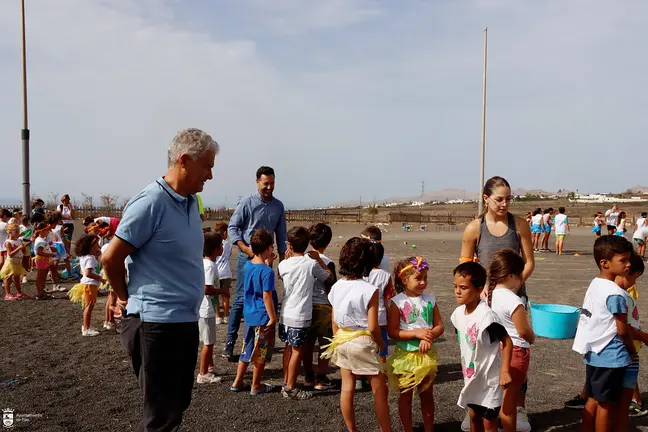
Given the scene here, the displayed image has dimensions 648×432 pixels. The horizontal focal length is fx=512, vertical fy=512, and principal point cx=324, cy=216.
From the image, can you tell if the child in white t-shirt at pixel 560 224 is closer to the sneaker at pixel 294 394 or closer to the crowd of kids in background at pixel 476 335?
the crowd of kids in background at pixel 476 335

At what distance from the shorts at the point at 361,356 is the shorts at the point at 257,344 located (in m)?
1.19

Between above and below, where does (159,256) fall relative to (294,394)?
above

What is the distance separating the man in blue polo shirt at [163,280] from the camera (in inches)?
112

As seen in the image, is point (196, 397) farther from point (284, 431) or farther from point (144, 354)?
point (144, 354)

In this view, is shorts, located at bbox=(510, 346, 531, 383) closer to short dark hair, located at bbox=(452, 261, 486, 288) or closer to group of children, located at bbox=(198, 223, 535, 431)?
group of children, located at bbox=(198, 223, 535, 431)

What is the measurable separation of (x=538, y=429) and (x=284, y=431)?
205cm

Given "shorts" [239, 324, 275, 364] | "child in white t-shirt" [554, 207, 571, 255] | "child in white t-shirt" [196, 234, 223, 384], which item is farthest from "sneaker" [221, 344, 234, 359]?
"child in white t-shirt" [554, 207, 571, 255]

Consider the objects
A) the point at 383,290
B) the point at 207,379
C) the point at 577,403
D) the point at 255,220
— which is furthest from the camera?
the point at 255,220

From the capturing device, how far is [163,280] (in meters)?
2.91

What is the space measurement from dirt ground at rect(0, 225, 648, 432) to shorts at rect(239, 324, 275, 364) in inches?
14.5

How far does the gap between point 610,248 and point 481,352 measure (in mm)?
1209

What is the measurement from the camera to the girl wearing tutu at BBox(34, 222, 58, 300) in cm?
945

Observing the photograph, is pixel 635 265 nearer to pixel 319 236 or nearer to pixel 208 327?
pixel 319 236

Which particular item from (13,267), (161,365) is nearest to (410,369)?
(161,365)
